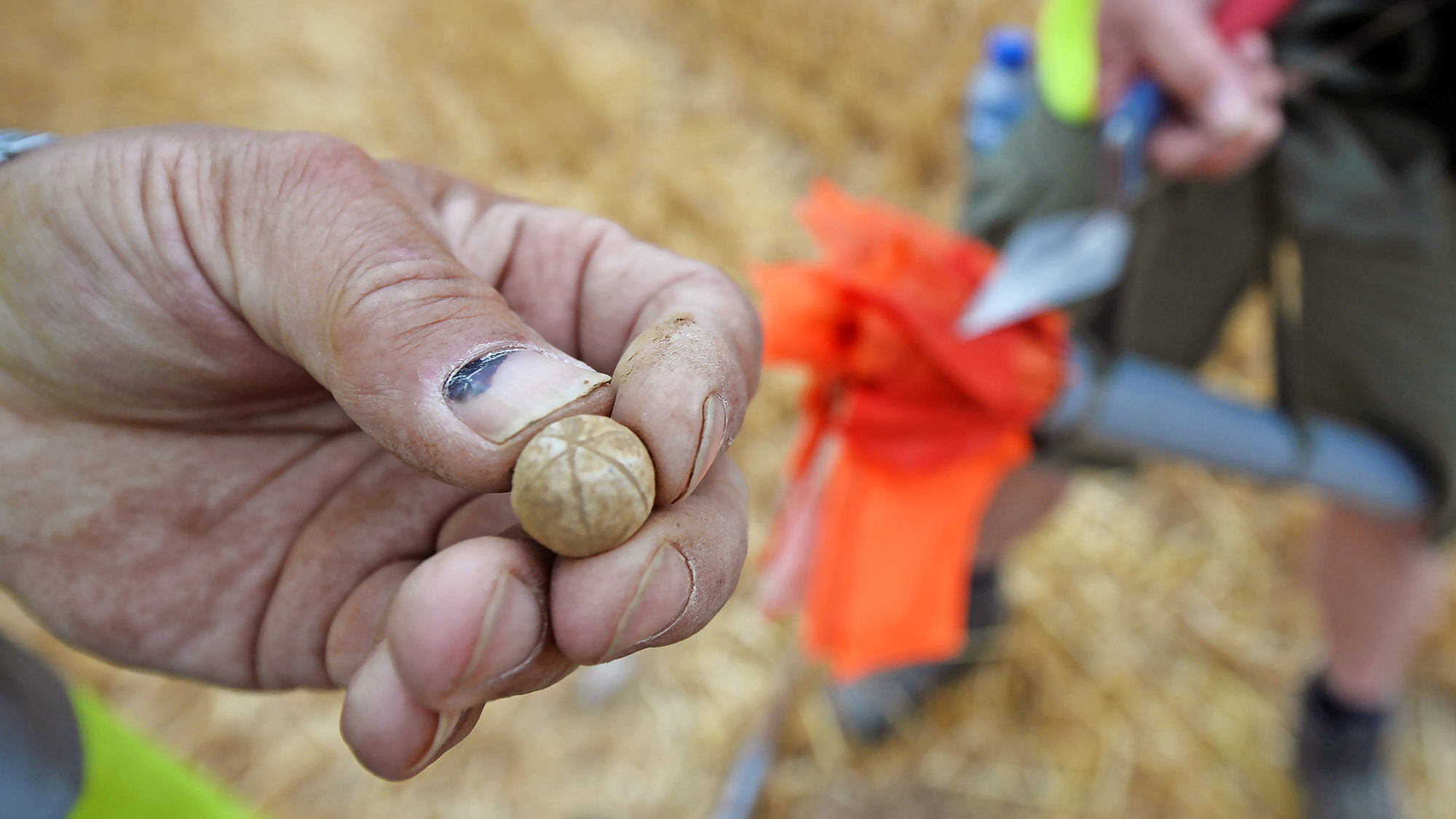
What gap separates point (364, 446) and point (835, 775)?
1.37 meters

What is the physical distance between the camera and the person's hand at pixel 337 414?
23.2 inches

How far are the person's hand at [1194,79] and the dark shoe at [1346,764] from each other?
47.3 inches

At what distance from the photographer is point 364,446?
0.85m

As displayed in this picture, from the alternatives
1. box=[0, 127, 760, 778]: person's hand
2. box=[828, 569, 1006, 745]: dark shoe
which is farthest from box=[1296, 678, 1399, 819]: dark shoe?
box=[0, 127, 760, 778]: person's hand

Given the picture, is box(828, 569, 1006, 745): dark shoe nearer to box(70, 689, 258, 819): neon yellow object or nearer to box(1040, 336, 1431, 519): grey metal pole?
box(1040, 336, 1431, 519): grey metal pole

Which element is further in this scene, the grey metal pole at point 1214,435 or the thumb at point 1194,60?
the grey metal pole at point 1214,435

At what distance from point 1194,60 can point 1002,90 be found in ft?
1.62

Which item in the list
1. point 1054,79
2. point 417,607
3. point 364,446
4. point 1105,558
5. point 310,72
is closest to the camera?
point 417,607

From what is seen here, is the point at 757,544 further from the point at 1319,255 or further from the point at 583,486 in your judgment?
the point at 583,486

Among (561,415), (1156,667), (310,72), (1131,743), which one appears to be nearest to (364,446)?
(561,415)

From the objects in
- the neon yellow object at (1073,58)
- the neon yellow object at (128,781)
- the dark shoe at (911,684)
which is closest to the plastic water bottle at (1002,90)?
the neon yellow object at (1073,58)

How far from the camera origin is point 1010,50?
1.63 meters

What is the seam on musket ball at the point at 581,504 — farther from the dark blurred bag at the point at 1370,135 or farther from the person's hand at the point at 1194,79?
the dark blurred bag at the point at 1370,135

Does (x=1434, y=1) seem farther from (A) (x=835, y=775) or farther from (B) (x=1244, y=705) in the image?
(A) (x=835, y=775)
